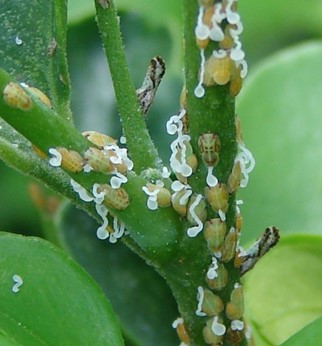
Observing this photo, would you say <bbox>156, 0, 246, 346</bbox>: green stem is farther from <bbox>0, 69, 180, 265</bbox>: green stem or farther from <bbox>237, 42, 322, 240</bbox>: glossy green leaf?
<bbox>237, 42, 322, 240</bbox>: glossy green leaf

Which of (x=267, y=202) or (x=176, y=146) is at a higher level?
(x=267, y=202)

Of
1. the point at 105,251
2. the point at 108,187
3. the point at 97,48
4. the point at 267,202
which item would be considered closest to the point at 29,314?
the point at 108,187

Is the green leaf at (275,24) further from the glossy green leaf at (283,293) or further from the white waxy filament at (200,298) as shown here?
the white waxy filament at (200,298)

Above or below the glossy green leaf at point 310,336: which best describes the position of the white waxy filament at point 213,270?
above

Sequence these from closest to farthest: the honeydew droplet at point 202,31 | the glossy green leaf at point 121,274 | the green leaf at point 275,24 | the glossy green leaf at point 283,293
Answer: the honeydew droplet at point 202,31 < the glossy green leaf at point 283,293 < the glossy green leaf at point 121,274 < the green leaf at point 275,24

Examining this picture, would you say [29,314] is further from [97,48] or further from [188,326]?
[97,48]

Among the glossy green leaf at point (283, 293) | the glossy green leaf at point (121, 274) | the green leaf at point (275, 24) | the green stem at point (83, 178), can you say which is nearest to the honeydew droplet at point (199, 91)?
the green stem at point (83, 178)
